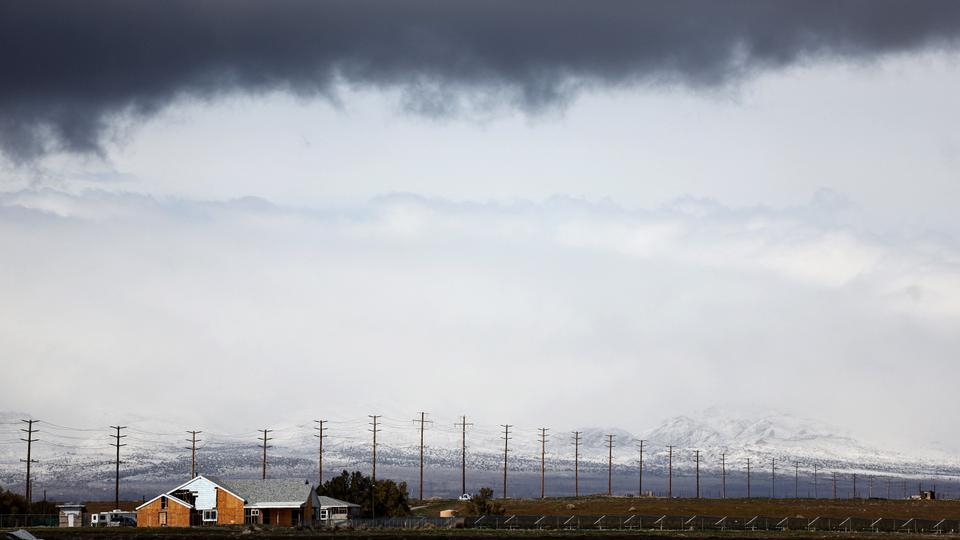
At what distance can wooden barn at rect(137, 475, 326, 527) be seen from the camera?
15650 centimetres

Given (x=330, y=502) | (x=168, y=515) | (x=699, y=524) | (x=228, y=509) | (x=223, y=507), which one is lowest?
(x=699, y=524)

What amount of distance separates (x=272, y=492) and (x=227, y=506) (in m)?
5.59

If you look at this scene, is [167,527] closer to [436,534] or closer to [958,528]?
[436,534]

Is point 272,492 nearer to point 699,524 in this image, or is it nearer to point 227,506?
point 227,506

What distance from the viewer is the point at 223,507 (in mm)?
158250

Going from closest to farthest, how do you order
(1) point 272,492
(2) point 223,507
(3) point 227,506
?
(3) point 227,506 < (2) point 223,507 < (1) point 272,492

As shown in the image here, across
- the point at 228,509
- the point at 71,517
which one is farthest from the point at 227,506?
the point at 71,517

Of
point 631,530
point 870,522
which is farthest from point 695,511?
point 631,530

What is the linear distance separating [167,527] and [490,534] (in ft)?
125

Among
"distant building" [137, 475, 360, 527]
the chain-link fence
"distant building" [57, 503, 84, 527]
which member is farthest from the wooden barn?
the chain-link fence

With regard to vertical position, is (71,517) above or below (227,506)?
below

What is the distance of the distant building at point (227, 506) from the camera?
513ft

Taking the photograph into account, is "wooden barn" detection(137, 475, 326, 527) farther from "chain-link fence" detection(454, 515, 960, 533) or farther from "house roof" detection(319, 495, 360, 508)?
"chain-link fence" detection(454, 515, 960, 533)

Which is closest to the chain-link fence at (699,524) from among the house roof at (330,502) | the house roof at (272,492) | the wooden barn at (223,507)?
the house roof at (330,502)
